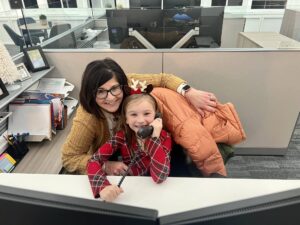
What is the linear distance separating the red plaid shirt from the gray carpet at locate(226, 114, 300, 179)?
118cm

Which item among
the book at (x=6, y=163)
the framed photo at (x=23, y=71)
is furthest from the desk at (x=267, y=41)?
the book at (x=6, y=163)

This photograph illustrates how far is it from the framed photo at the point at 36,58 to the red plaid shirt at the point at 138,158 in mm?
1079

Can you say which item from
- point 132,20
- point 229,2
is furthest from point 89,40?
point 229,2

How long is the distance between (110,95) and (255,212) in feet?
2.51

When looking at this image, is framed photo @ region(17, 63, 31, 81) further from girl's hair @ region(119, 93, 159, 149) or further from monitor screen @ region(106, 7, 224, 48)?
girl's hair @ region(119, 93, 159, 149)

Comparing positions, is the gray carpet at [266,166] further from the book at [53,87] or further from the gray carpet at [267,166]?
the book at [53,87]

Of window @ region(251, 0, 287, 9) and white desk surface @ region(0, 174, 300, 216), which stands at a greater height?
window @ region(251, 0, 287, 9)

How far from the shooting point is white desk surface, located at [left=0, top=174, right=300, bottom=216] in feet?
2.36

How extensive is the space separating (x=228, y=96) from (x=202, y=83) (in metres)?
0.24

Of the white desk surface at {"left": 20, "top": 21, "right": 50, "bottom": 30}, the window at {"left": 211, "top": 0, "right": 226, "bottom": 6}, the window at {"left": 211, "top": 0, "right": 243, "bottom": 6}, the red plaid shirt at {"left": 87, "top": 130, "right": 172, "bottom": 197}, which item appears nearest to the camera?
the red plaid shirt at {"left": 87, "top": 130, "right": 172, "bottom": 197}

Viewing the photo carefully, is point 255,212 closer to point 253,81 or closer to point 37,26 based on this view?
point 253,81

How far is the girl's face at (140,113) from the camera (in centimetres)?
99

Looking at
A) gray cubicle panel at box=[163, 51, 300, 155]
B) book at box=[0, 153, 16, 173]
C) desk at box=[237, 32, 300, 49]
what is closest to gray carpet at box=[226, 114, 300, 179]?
gray cubicle panel at box=[163, 51, 300, 155]

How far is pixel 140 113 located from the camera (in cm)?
99
